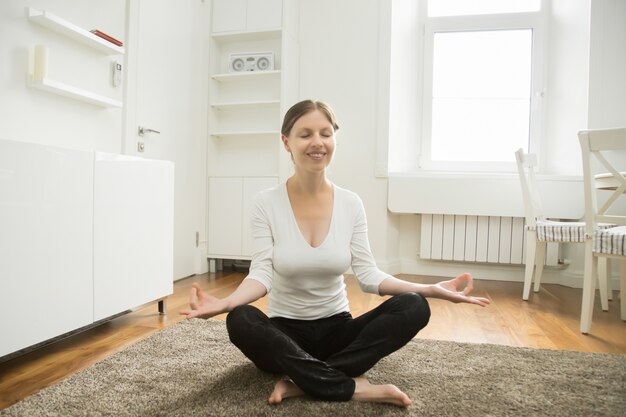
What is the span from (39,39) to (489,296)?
9.12ft

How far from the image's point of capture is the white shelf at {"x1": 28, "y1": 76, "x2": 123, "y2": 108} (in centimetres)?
191

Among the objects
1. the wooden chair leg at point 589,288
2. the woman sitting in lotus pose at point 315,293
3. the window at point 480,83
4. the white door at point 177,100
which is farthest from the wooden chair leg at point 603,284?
the white door at point 177,100

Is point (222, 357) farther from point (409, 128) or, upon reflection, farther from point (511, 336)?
point (409, 128)

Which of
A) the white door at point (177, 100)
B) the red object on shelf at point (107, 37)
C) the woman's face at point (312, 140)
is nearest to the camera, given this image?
the woman's face at point (312, 140)

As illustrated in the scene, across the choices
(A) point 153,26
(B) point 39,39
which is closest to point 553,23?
(A) point 153,26

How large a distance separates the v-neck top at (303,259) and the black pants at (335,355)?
0.14 m

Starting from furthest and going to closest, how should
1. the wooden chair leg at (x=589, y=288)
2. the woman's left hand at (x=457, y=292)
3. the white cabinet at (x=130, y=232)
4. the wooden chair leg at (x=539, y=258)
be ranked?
1. the wooden chair leg at (x=539, y=258)
2. the wooden chair leg at (x=589, y=288)
3. the white cabinet at (x=130, y=232)
4. the woman's left hand at (x=457, y=292)

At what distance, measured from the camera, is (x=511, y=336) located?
190cm

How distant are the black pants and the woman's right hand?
97 mm

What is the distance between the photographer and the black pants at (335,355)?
110 centimetres

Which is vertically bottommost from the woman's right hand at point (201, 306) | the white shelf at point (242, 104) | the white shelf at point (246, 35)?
the woman's right hand at point (201, 306)

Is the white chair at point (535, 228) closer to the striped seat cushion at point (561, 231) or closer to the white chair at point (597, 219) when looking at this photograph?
the striped seat cushion at point (561, 231)

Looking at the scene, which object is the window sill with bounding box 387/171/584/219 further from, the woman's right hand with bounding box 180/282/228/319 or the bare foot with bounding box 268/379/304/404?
the woman's right hand with bounding box 180/282/228/319

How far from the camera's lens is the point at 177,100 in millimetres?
3109
